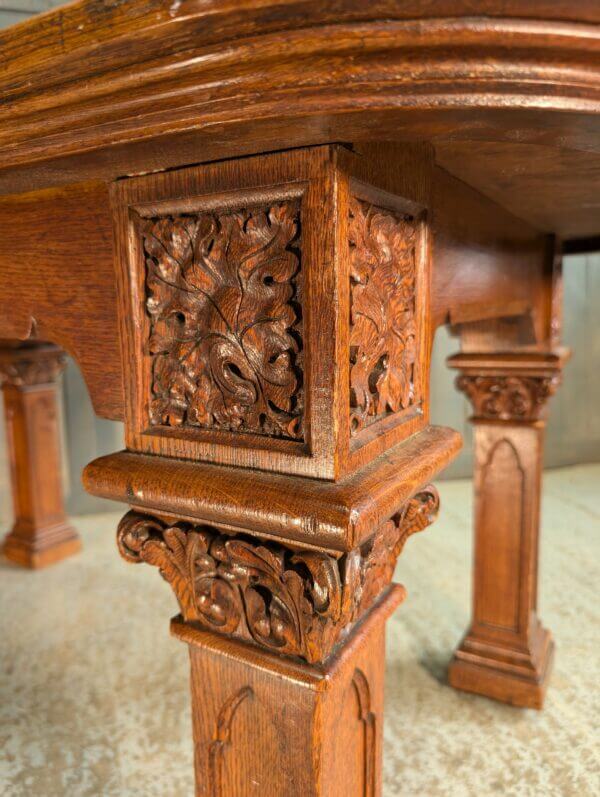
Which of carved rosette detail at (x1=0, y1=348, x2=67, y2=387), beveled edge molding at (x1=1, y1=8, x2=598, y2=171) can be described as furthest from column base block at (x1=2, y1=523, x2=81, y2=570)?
beveled edge molding at (x1=1, y1=8, x2=598, y2=171)

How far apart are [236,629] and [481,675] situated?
1.31 meters

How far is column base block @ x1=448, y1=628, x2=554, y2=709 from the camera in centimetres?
164

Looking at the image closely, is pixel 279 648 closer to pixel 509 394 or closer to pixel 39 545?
pixel 509 394

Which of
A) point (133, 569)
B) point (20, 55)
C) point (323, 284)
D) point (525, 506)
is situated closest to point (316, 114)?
point (323, 284)

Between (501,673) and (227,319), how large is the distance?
4.93ft

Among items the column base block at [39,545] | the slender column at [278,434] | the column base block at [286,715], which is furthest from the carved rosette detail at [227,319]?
the column base block at [39,545]

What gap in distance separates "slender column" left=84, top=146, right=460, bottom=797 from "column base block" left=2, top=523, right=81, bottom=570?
211cm

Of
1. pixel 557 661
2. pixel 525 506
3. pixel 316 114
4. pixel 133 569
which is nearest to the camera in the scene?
pixel 316 114

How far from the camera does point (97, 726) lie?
62.6 inches

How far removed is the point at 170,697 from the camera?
5.54 feet

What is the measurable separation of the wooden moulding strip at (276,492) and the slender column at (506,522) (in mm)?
1074

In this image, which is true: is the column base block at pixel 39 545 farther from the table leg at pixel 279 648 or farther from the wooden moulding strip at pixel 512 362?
the table leg at pixel 279 648

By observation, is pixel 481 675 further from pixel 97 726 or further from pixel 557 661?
pixel 97 726

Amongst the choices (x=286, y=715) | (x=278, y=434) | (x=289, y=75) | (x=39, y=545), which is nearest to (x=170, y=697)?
(x=39, y=545)
